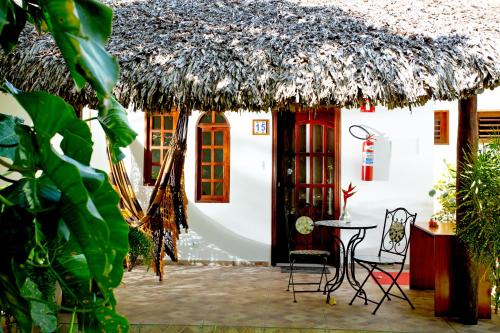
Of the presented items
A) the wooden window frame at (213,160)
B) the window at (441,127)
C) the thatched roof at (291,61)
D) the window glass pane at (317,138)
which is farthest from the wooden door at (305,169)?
the thatched roof at (291,61)

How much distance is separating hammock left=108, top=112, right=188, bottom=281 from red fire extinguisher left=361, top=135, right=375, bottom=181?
233 cm

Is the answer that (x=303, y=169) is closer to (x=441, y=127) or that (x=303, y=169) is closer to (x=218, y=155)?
(x=218, y=155)

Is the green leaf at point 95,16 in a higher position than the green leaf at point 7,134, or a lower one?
higher

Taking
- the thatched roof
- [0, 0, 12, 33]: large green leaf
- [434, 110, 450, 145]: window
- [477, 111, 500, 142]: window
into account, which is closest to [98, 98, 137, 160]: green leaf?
[0, 0, 12, 33]: large green leaf

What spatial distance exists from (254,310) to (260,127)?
9.03ft

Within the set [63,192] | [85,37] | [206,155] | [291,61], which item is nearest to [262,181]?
[206,155]

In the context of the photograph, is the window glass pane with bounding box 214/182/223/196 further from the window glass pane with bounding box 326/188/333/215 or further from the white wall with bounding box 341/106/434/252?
the white wall with bounding box 341/106/434/252

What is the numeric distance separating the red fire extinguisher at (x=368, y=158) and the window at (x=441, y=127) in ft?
3.59

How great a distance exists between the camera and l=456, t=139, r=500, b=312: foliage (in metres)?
3.70

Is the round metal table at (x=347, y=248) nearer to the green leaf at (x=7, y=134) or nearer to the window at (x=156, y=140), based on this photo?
the window at (x=156, y=140)

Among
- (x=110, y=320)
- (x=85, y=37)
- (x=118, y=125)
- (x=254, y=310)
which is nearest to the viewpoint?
(x=85, y=37)

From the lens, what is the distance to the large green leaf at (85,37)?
0.90 meters

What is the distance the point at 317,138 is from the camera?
21.6ft

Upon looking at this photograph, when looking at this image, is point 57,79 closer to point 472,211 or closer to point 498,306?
point 472,211
